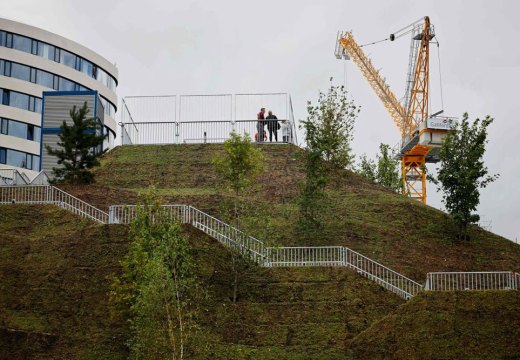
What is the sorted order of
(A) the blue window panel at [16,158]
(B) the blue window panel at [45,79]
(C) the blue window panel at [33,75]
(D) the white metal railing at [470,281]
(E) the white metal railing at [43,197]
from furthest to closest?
1. (B) the blue window panel at [45,79]
2. (C) the blue window panel at [33,75]
3. (A) the blue window panel at [16,158]
4. (E) the white metal railing at [43,197]
5. (D) the white metal railing at [470,281]

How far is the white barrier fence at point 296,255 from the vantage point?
112 feet

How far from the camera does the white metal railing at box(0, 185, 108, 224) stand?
4000 centimetres

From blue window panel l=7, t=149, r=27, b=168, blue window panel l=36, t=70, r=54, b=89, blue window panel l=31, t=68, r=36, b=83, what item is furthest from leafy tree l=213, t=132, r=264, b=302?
blue window panel l=36, t=70, r=54, b=89

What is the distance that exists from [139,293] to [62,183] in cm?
1460

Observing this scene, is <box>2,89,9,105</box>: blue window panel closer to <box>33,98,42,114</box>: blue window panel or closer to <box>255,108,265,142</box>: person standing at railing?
<box>33,98,42,114</box>: blue window panel

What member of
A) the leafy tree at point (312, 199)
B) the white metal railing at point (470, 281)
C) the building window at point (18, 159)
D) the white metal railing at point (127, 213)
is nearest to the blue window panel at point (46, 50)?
the building window at point (18, 159)

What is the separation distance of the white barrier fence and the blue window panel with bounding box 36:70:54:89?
151 ft

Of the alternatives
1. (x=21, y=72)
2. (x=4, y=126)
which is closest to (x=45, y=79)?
(x=21, y=72)

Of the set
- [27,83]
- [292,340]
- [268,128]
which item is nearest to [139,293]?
[292,340]

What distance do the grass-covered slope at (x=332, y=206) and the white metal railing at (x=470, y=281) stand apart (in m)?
2.57

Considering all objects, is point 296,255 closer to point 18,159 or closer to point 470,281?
point 470,281

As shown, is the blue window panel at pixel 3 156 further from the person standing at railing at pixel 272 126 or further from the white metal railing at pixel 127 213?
the white metal railing at pixel 127 213

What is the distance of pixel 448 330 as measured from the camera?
31062 mm

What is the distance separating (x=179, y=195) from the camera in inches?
1785
